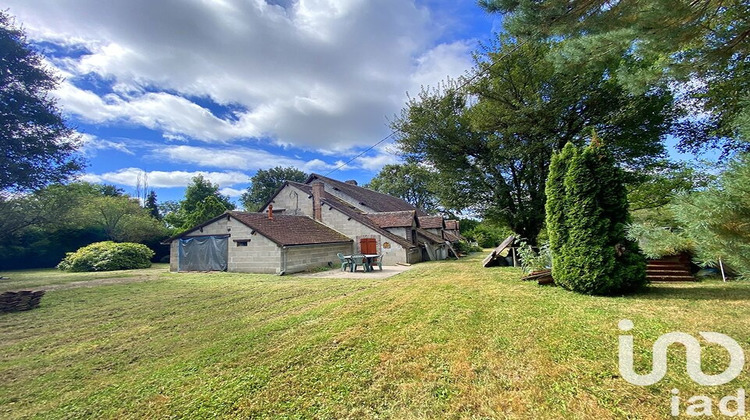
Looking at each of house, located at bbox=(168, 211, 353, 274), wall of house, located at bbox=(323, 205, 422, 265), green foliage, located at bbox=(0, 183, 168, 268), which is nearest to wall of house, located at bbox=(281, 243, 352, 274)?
house, located at bbox=(168, 211, 353, 274)

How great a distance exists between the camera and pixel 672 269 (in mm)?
8227

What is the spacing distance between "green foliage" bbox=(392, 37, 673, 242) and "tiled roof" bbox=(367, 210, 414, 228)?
3047 millimetres

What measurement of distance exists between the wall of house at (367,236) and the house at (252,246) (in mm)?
1490

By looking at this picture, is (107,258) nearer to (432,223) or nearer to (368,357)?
(368,357)

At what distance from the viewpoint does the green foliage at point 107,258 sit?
18.9 m

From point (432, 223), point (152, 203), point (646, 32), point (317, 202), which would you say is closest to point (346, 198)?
point (317, 202)

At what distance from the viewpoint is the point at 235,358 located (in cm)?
381

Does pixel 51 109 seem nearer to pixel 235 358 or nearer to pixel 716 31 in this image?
pixel 235 358

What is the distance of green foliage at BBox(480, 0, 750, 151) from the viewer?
3729 millimetres

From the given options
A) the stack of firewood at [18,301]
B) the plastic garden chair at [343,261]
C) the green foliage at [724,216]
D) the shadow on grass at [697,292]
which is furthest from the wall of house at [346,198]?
the green foliage at [724,216]

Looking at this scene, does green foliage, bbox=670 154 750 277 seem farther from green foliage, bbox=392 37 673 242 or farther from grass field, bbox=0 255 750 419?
green foliage, bbox=392 37 673 242

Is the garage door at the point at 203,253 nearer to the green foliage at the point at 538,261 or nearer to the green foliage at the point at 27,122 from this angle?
the green foliage at the point at 27,122

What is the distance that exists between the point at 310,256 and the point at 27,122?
66.2 ft

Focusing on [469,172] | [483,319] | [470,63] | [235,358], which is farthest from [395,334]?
[470,63]
